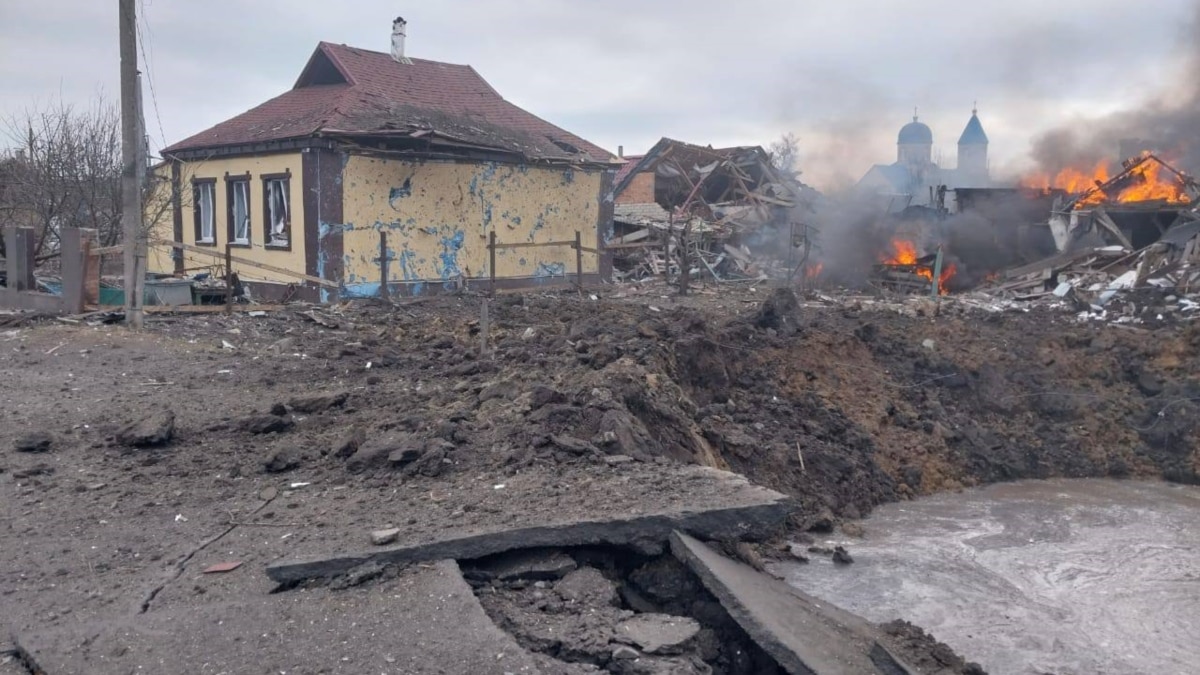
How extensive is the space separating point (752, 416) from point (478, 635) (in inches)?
226

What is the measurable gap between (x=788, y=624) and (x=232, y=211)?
61.0 feet

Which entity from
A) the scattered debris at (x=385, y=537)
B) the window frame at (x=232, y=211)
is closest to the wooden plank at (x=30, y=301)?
the window frame at (x=232, y=211)

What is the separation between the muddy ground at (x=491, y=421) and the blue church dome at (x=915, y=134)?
5472 cm

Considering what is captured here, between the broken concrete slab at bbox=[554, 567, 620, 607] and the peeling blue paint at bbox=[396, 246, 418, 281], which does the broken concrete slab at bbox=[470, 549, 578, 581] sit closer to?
the broken concrete slab at bbox=[554, 567, 620, 607]

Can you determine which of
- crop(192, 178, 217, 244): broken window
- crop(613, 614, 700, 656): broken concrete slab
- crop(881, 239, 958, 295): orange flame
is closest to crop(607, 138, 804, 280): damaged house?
crop(881, 239, 958, 295): orange flame

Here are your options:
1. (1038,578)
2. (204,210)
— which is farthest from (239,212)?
(1038,578)

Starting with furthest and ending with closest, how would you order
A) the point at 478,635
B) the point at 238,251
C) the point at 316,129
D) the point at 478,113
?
the point at 478,113 → the point at 238,251 → the point at 316,129 → the point at 478,635

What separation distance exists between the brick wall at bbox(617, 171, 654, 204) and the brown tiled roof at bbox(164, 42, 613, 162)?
7.52 metres

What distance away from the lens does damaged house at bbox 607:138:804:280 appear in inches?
1042

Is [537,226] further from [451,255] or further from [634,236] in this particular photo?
[634,236]

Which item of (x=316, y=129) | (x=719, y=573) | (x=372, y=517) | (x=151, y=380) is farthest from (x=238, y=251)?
(x=719, y=573)

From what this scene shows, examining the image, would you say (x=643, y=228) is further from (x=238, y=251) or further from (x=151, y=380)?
(x=151, y=380)

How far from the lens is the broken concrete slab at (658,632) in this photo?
3.97 metres

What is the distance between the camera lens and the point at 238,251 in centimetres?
1995
